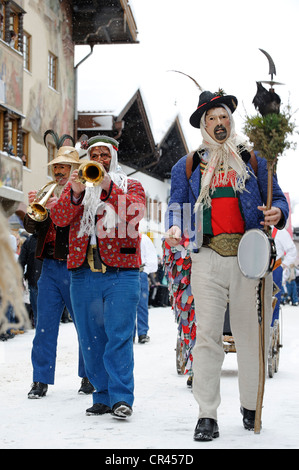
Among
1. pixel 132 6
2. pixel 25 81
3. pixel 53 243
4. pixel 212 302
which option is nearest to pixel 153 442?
pixel 212 302

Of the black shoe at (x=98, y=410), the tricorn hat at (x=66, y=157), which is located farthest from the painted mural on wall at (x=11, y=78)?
the black shoe at (x=98, y=410)

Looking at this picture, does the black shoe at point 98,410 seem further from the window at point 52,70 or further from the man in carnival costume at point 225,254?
the window at point 52,70

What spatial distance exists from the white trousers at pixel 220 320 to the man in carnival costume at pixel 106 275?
0.72 metres

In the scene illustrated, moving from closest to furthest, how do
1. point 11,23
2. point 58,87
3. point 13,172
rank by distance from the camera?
1. point 13,172
2. point 11,23
3. point 58,87

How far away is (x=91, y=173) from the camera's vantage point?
5508mm

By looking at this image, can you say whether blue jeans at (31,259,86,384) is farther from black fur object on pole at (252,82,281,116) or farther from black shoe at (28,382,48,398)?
black fur object on pole at (252,82,281,116)

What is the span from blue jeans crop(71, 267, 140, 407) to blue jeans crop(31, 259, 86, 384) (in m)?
1.12

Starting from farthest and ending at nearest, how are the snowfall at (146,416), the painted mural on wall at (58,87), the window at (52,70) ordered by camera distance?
1. the window at (52,70)
2. the painted mural on wall at (58,87)
3. the snowfall at (146,416)

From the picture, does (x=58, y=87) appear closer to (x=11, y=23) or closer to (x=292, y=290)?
(x=11, y=23)

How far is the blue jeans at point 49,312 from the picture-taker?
715cm

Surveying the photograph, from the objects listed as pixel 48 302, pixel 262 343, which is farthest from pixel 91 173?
pixel 48 302

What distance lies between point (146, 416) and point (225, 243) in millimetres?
1410

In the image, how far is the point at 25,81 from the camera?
79.4 ft
